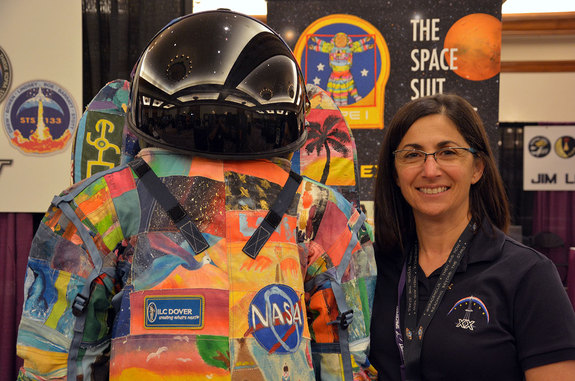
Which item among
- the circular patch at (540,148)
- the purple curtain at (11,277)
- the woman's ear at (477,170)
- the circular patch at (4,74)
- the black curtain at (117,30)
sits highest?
the black curtain at (117,30)

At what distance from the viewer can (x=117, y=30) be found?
280cm

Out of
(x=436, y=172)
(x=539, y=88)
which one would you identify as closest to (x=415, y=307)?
(x=436, y=172)

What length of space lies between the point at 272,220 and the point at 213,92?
0.89ft

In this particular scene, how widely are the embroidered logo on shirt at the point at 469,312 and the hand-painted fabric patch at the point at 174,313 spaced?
0.69m

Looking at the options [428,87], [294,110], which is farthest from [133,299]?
[428,87]

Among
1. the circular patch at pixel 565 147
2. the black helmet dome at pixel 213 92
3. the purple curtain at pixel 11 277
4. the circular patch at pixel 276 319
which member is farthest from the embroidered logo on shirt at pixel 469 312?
the circular patch at pixel 565 147

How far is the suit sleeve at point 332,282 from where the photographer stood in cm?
112

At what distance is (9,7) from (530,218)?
4171mm

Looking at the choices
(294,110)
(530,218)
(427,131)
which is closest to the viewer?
(294,110)

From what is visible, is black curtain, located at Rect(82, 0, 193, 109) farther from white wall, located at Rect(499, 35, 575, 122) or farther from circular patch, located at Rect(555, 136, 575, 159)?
circular patch, located at Rect(555, 136, 575, 159)

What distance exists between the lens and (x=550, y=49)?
4805 millimetres

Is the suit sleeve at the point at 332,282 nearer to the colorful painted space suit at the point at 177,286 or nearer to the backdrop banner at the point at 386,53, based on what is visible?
the colorful painted space suit at the point at 177,286

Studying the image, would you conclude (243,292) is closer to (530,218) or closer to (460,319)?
(460,319)

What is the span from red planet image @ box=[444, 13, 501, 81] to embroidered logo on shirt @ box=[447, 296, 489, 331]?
166cm
